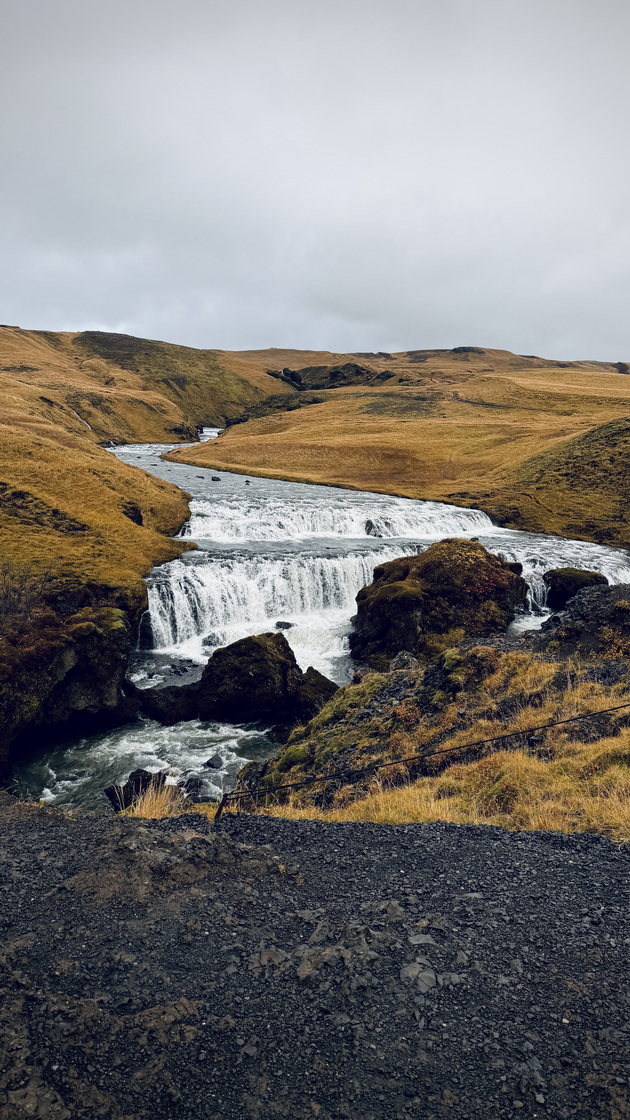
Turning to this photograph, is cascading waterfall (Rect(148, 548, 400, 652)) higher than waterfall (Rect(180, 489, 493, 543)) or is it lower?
lower

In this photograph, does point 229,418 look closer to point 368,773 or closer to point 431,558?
point 431,558

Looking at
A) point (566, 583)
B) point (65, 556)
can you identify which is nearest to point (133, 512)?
point (65, 556)

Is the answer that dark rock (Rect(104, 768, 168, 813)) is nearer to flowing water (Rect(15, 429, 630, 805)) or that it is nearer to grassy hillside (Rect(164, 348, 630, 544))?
flowing water (Rect(15, 429, 630, 805))

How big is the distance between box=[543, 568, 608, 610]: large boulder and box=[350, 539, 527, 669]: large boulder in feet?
6.22

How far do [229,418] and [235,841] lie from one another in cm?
14450

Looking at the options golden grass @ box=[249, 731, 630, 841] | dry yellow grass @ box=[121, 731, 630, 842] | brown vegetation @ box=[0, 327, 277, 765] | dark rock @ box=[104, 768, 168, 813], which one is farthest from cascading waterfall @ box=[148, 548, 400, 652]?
golden grass @ box=[249, 731, 630, 841]

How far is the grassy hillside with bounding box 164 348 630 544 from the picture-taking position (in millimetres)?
58469

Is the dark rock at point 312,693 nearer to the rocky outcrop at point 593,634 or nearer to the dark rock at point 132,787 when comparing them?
the dark rock at point 132,787

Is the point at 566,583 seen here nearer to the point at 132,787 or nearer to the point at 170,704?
the point at 170,704

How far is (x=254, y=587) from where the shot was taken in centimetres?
3359

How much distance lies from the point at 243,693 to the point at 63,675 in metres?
7.02

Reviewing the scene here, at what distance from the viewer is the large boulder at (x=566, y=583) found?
34562 mm

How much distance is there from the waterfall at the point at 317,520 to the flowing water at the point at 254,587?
131mm

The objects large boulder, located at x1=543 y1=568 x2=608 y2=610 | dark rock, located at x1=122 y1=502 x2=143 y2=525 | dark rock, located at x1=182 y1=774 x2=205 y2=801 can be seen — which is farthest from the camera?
dark rock, located at x1=122 y1=502 x2=143 y2=525
